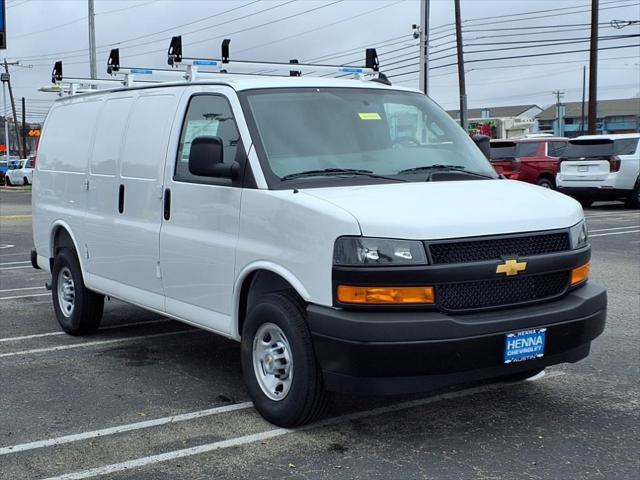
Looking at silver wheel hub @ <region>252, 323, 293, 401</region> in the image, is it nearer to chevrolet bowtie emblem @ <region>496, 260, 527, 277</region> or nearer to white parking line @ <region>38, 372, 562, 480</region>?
white parking line @ <region>38, 372, 562, 480</region>

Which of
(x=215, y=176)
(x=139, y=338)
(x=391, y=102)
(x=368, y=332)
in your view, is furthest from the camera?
(x=139, y=338)

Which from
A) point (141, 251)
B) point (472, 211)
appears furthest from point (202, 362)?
point (472, 211)

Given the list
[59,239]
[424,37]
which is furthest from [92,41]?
[59,239]

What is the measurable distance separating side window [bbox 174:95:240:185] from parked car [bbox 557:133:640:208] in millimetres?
17136

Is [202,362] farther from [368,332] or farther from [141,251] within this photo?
[368,332]

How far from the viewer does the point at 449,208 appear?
454 centimetres

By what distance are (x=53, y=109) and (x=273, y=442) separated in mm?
4848

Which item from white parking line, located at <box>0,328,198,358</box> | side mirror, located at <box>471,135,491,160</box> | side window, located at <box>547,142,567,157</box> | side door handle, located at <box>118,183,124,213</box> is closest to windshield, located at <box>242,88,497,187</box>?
side mirror, located at <box>471,135,491,160</box>

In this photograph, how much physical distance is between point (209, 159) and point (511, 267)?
1.91 metres

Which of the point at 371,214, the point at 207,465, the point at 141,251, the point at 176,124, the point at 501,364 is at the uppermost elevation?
the point at 176,124

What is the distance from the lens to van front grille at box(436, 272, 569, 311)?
173 inches

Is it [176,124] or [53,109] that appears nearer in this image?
[176,124]

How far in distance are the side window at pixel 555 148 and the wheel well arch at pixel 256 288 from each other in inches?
799

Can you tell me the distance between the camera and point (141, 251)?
20.3ft
